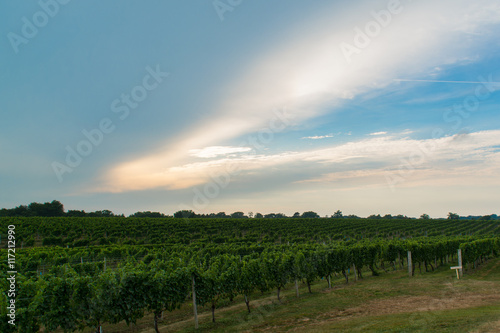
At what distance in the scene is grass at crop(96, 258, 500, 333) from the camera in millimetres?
9164

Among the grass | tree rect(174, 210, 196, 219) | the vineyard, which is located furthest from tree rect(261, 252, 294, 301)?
tree rect(174, 210, 196, 219)

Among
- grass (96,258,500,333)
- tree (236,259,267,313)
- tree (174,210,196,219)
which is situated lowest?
grass (96,258,500,333)

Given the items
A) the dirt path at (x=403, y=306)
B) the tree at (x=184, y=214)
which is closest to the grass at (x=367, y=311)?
the dirt path at (x=403, y=306)

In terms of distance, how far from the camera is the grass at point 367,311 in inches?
361

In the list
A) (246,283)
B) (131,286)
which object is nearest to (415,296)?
(246,283)

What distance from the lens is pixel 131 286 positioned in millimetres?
10109

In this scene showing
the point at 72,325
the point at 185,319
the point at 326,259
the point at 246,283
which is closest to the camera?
the point at 72,325

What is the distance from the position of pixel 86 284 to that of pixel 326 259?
1304 centimetres

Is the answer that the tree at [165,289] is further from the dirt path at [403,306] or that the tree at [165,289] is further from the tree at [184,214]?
the tree at [184,214]

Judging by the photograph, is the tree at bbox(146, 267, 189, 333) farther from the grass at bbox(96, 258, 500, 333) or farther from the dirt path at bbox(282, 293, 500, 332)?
the dirt path at bbox(282, 293, 500, 332)

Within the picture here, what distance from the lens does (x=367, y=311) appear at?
1170cm

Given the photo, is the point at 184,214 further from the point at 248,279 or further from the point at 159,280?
the point at 159,280

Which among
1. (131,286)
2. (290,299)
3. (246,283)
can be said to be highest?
(131,286)

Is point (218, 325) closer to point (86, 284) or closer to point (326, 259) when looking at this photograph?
point (86, 284)
